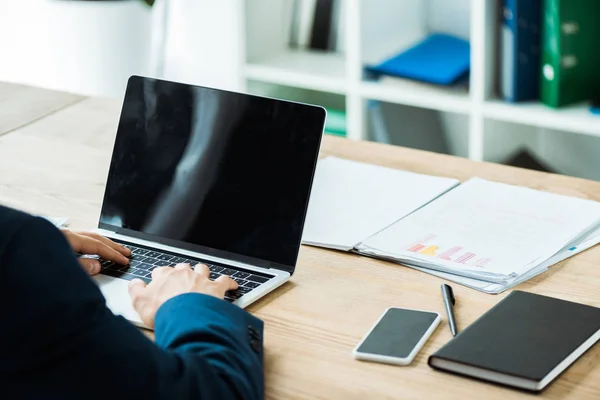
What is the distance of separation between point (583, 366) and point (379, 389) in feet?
0.76

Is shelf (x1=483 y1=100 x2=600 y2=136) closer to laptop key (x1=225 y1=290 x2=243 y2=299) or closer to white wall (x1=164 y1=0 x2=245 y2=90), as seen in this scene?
white wall (x1=164 y1=0 x2=245 y2=90)

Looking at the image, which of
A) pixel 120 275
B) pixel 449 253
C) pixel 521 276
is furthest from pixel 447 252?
pixel 120 275

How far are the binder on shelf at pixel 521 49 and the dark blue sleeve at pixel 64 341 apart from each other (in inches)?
69.9

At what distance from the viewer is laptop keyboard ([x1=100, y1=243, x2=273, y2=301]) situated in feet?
4.19

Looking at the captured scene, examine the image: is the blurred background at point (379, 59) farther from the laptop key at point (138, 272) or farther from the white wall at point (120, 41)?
the laptop key at point (138, 272)

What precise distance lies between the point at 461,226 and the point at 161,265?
443 millimetres

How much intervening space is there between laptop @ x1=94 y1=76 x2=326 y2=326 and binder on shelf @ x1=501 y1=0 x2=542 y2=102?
1.34 meters

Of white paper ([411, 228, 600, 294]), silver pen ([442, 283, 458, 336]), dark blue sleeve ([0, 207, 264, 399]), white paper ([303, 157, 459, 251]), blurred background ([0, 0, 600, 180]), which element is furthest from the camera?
blurred background ([0, 0, 600, 180])

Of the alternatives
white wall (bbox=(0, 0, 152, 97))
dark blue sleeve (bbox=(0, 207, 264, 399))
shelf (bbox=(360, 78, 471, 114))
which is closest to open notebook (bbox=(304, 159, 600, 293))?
dark blue sleeve (bbox=(0, 207, 264, 399))

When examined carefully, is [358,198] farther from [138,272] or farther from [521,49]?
[521,49]

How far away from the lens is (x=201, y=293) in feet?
3.77

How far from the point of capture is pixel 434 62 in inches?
111

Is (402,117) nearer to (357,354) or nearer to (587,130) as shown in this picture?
(587,130)

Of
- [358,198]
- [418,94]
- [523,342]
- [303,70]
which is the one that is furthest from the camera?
[303,70]
